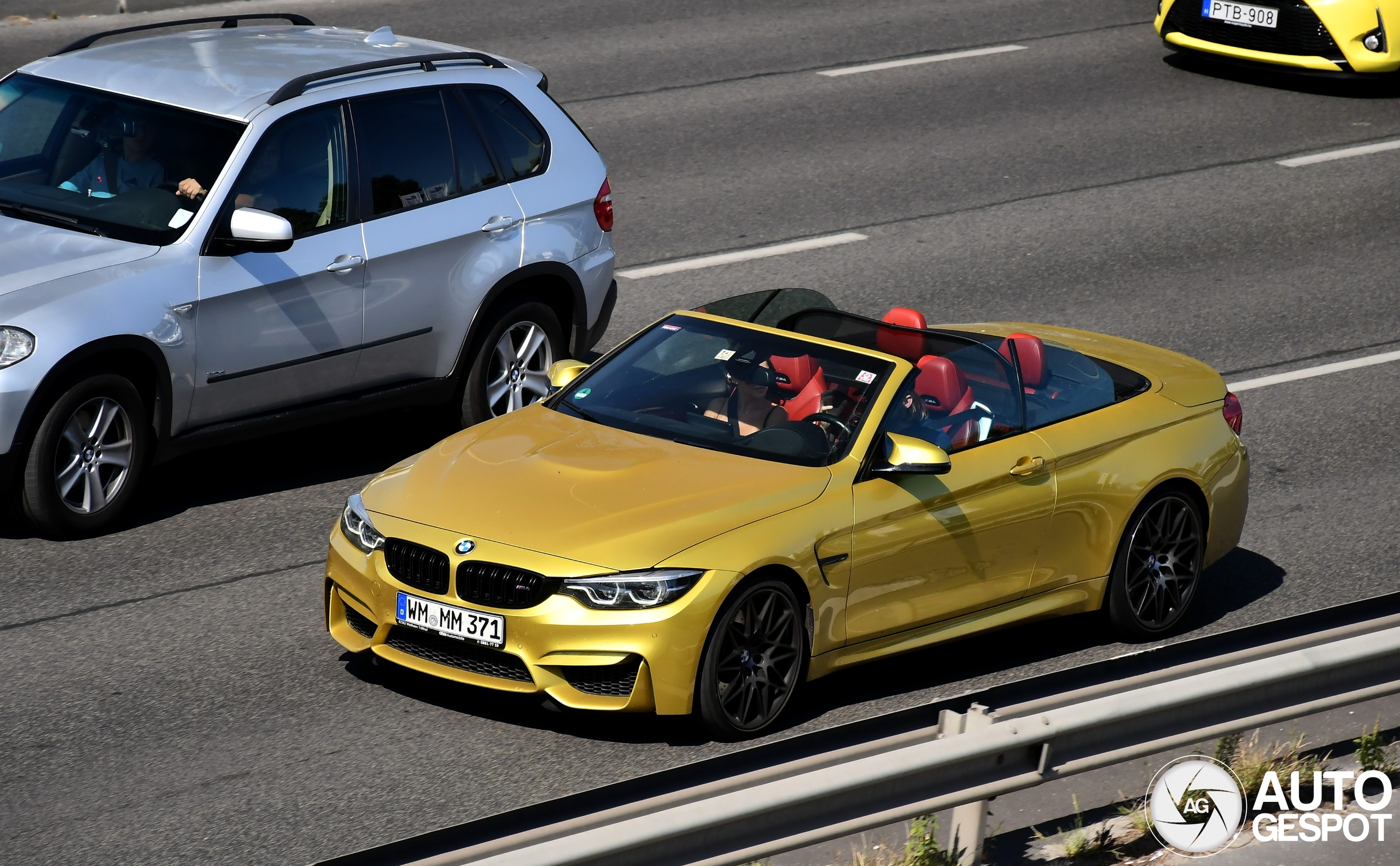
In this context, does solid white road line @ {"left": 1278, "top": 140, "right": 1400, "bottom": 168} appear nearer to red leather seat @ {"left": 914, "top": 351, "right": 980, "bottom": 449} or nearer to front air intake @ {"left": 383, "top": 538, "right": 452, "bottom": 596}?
red leather seat @ {"left": 914, "top": 351, "right": 980, "bottom": 449}

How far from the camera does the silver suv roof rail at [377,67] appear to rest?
8695 mm

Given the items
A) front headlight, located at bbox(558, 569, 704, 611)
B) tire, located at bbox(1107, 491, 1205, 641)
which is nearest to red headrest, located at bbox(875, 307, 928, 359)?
tire, located at bbox(1107, 491, 1205, 641)

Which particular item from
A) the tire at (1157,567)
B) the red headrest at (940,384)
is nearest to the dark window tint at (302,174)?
the red headrest at (940,384)

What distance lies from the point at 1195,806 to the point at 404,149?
212 inches

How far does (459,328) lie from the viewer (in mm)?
9227

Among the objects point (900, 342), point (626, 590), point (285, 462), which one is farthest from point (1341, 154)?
point (626, 590)

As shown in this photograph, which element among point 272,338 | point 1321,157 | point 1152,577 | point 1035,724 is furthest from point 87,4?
point 1035,724

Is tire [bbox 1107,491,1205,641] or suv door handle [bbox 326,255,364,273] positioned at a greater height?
suv door handle [bbox 326,255,364,273]

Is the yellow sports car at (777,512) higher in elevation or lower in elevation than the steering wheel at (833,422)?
lower

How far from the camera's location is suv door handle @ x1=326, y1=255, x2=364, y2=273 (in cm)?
857

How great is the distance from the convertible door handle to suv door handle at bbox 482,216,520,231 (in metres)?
3.35

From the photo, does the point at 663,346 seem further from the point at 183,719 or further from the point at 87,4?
the point at 87,4

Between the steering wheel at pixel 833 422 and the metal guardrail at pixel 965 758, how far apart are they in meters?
2.02

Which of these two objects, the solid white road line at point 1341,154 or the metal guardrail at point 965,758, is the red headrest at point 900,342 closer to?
the metal guardrail at point 965,758
